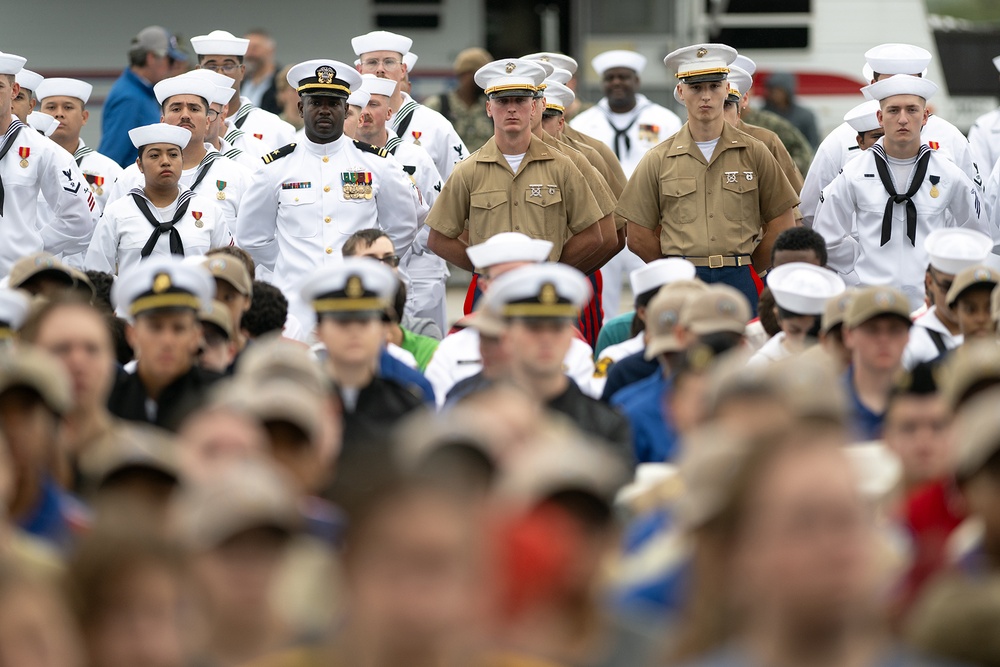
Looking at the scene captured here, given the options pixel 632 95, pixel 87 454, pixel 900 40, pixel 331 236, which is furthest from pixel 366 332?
pixel 900 40

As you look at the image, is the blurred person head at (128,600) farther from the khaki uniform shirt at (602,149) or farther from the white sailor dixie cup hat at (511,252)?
the khaki uniform shirt at (602,149)

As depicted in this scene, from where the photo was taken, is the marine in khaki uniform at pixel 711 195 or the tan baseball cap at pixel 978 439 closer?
the tan baseball cap at pixel 978 439

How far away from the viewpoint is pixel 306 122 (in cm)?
1050

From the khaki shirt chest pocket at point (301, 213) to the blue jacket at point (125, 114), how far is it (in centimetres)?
366

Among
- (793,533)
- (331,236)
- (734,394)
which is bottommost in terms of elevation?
(331,236)

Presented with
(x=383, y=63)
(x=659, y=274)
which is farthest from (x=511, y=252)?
(x=383, y=63)

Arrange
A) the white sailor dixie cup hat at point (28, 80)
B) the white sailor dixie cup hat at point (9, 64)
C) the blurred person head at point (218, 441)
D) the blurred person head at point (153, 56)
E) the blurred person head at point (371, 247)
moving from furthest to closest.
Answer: the blurred person head at point (153, 56) < the white sailor dixie cup hat at point (28, 80) < the white sailor dixie cup hat at point (9, 64) < the blurred person head at point (371, 247) < the blurred person head at point (218, 441)

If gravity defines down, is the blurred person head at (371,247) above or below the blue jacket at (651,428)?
above

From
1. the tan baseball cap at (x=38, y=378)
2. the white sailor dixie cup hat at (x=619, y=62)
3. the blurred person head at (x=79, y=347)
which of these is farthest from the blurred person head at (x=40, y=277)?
the white sailor dixie cup hat at (x=619, y=62)

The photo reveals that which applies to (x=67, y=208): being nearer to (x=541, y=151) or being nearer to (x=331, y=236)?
(x=331, y=236)

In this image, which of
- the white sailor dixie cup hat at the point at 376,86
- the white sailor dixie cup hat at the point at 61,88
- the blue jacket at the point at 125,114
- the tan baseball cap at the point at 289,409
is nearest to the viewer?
the tan baseball cap at the point at 289,409

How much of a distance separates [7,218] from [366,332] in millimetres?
5306

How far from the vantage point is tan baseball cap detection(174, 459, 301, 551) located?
3.17 m

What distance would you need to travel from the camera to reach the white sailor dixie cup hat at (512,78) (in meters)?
10.2
